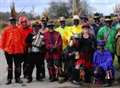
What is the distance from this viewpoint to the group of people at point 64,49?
54.6 ft

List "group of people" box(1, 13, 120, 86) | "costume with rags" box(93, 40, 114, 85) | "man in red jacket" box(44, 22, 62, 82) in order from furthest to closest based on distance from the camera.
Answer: "man in red jacket" box(44, 22, 62, 82), "group of people" box(1, 13, 120, 86), "costume with rags" box(93, 40, 114, 85)

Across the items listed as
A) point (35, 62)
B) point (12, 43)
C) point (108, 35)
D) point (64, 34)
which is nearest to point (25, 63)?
point (35, 62)

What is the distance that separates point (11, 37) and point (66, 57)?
6.02 ft

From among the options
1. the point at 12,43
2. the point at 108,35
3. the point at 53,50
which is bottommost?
Answer: the point at 53,50

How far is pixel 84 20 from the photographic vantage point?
1756cm

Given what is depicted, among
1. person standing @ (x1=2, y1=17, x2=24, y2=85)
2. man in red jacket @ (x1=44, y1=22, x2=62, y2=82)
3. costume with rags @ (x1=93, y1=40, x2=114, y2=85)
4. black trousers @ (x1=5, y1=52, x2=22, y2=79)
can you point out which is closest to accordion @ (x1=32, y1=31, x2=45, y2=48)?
man in red jacket @ (x1=44, y1=22, x2=62, y2=82)

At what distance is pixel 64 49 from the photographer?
1756 cm

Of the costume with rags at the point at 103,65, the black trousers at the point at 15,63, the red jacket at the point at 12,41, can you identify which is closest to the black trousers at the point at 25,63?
the black trousers at the point at 15,63

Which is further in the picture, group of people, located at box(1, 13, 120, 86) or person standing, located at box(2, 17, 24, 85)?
person standing, located at box(2, 17, 24, 85)

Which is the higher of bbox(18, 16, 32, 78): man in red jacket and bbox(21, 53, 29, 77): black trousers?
bbox(18, 16, 32, 78): man in red jacket

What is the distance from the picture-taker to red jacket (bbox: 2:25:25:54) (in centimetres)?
1694

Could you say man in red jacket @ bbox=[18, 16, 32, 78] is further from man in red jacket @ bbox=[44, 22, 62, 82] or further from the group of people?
man in red jacket @ bbox=[44, 22, 62, 82]

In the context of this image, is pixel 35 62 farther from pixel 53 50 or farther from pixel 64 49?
pixel 64 49

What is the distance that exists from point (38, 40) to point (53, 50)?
0.58 meters
